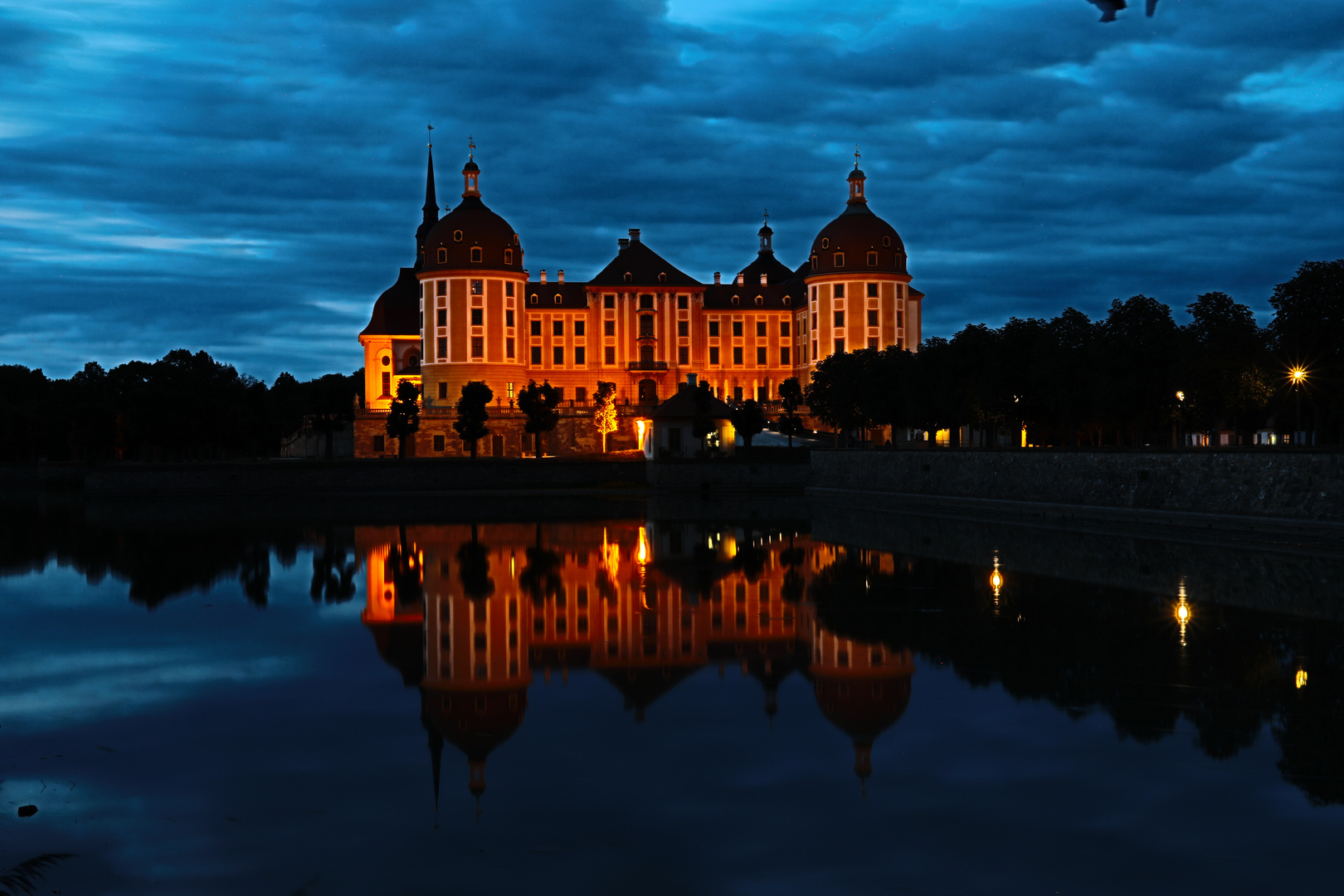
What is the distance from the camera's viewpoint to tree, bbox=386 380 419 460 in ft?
231

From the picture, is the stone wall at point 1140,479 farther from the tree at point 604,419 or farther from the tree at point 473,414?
the tree at point 604,419

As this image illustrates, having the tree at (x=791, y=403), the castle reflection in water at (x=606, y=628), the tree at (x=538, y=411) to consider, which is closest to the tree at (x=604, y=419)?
the tree at (x=538, y=411)

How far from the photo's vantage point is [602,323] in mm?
87750

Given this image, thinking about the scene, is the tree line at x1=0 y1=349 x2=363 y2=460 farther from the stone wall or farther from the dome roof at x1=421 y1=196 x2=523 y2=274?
the stone wall

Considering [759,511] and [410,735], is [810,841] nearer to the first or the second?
[410,735]

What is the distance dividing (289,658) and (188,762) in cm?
521

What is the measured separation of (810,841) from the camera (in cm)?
847

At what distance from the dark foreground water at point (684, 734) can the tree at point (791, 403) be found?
51165 millimetres

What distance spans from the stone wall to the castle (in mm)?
32729

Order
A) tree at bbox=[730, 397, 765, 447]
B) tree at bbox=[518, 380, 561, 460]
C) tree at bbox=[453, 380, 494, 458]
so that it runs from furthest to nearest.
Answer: tree at bbox=[518, 380, 561, 460] → tree at bbox=[453, 380, 494, 458] → tree at bbox=[730, 397, 765, 447]

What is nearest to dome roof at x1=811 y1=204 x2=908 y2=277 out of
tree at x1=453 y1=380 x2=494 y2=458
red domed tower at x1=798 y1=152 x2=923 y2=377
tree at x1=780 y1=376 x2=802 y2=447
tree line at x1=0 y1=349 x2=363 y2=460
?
red domed tower at x1=798 y1=152 x2=923 y2=377

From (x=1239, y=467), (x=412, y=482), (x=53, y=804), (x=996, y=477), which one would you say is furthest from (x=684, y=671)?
(x=412, y=482)

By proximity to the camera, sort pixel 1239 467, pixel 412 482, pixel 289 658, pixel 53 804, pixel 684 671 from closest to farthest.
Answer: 1. pixel 53 804
2. pixel 684 671
3. pixel 289 658
4. pixel 1239 467
5. pixel 412 482

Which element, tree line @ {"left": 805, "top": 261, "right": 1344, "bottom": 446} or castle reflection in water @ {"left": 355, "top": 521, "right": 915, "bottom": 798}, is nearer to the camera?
castle reflection in water @ {"left": 355, "top": 521, "right": 915, "bottom": 798}
